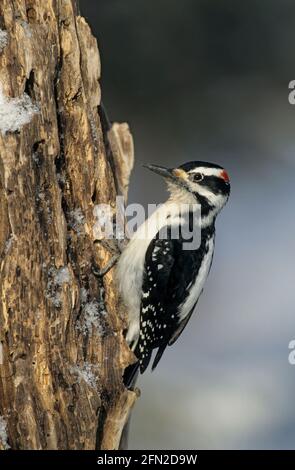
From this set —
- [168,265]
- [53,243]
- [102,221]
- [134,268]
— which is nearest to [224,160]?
[168,265]

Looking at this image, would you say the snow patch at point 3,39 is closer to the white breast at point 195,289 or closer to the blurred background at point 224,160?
the white breast at point 195,289

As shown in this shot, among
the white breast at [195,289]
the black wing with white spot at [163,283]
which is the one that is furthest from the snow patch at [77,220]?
the white breast at [195,289]

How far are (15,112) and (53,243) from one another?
63 centimetres

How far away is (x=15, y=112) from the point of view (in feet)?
13.0

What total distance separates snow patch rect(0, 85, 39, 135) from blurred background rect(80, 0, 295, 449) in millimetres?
2570

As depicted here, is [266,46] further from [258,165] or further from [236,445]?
[236,445]

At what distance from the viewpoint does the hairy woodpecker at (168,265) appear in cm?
468

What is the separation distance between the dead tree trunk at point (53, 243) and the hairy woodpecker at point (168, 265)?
0.25 m

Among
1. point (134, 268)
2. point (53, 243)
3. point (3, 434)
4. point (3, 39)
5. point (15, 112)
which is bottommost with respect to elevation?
point (3, 434)

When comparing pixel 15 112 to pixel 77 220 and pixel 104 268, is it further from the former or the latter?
pixel 104 268

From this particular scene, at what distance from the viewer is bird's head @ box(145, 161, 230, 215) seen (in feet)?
16.6

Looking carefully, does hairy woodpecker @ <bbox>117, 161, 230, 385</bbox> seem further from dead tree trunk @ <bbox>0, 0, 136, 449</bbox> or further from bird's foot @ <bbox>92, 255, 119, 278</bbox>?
dead tree trunk @ <bbox>0, 0, 136, 449</bbox>

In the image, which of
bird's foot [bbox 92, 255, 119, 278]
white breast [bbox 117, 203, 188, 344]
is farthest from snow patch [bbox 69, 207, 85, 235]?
white breast [bbox 117, 203, 188, 344]
